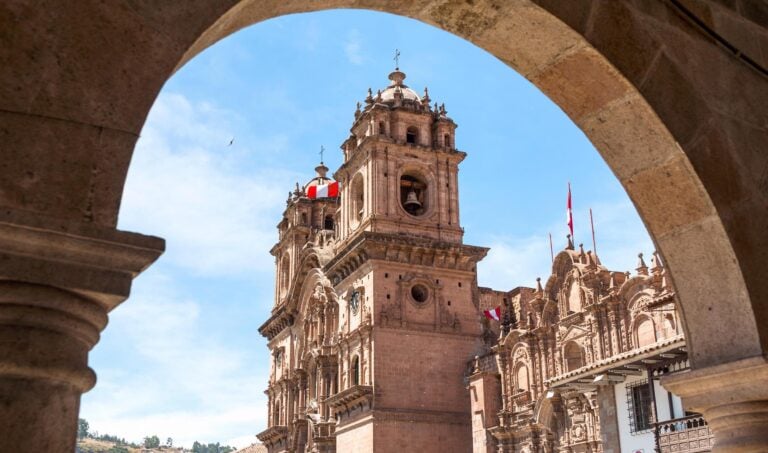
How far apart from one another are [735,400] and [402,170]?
92.9ft

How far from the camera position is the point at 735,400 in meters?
4.06

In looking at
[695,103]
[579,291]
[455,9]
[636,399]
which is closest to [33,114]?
[455,9]

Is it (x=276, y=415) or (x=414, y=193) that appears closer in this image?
(x=414, y=193)

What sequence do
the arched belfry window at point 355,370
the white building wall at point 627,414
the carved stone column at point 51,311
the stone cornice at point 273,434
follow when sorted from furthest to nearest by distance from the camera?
the stone cornice at point 273,434 → the arched belfry window at point 355,370 → the white building wall at point 627,414 → the carved stone column at point 51,311

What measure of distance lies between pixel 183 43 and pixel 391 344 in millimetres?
27120

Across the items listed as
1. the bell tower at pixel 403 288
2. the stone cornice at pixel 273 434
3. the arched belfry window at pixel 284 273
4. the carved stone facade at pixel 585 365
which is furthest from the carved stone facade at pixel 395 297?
the arched belfry window at pixel 284 273

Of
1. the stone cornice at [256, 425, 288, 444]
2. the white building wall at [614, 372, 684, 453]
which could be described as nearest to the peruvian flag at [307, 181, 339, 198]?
A: the stone cornice at [256, 425, 288, 444]

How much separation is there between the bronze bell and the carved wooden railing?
14940 mm

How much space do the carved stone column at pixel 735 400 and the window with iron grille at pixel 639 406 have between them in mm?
16759

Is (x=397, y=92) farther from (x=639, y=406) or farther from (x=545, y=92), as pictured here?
(x=545, y=92)

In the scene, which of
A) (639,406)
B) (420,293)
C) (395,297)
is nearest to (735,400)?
(639,406)

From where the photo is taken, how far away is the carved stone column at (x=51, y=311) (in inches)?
92.2

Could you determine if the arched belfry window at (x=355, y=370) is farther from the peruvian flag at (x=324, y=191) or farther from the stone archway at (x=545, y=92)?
the stone archway at (x=545, y=92)

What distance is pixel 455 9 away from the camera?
13.3 ft
